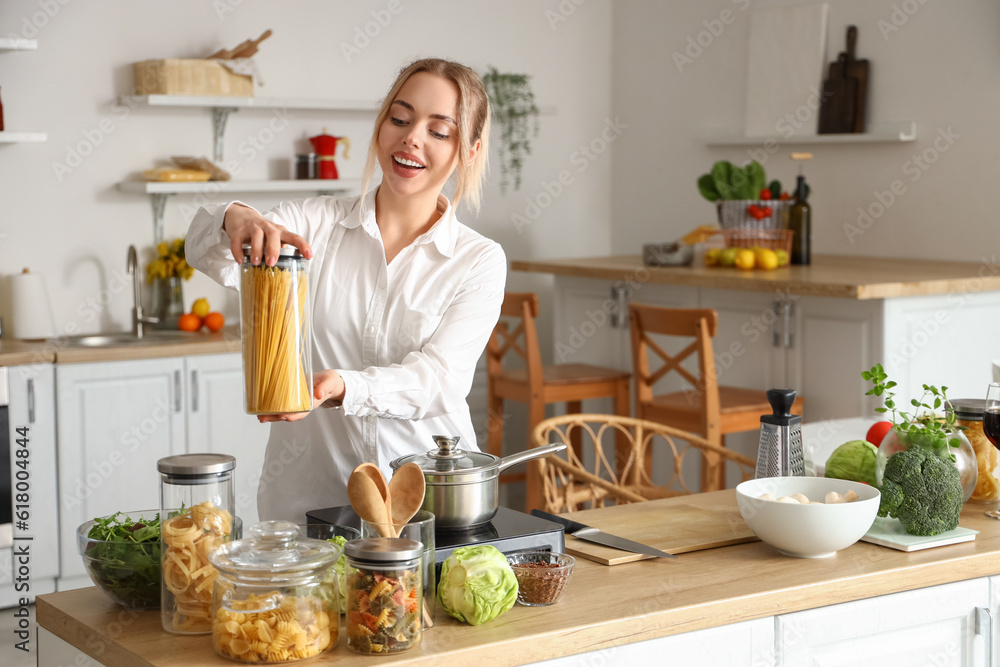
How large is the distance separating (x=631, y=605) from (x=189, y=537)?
551 millimetres

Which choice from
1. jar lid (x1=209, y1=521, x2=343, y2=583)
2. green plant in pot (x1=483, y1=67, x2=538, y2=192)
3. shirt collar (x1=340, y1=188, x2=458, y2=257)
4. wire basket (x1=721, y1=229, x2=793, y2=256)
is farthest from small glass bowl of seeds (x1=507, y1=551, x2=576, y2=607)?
green plant in pot (x1=483, y1=67, x2=538, y2=192)

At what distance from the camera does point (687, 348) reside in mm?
3689

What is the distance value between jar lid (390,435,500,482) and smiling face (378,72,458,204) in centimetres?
58

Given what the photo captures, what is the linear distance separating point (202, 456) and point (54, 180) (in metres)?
3.02

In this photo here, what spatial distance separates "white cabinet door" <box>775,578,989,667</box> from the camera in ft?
4.93

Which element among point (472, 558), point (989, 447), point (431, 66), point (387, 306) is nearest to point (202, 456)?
point (472, 558)

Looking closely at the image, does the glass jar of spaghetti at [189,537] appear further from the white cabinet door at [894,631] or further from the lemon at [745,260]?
the lemon at [745,260]

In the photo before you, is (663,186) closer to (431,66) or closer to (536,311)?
(536,311)

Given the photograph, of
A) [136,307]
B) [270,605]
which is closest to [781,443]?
[270,605]

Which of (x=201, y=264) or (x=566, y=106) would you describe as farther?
(x=566, y=106)

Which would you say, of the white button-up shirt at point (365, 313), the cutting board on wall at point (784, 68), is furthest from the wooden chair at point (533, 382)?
the white button-up shirt at point (365, 313)

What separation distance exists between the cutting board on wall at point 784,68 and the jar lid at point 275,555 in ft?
12.3

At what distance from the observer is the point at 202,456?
1.36m

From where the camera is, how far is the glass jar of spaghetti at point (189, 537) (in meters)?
1.30
